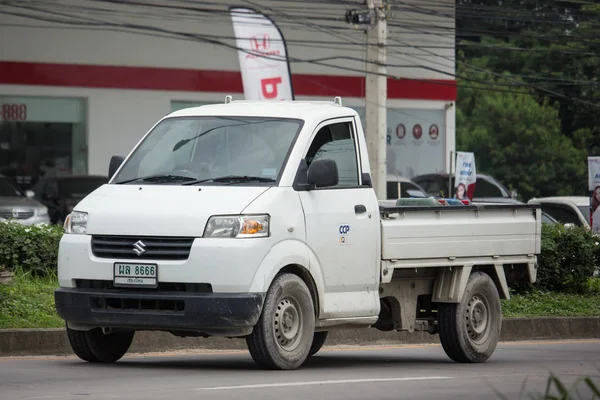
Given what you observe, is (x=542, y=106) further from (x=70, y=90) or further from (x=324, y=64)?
(x=70, y=90)

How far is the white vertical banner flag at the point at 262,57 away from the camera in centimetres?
2975

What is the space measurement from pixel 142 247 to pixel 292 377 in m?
1.47

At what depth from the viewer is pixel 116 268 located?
9.98 metres

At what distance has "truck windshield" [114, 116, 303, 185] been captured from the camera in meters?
10.6

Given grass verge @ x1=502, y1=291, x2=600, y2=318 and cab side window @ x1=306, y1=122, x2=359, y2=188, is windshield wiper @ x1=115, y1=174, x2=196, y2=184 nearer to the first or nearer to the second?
cab side window @ x1=306, y1=122, x2=359, y2=188

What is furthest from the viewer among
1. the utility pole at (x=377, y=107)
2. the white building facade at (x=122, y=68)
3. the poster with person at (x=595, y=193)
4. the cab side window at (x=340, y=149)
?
the white building facade at (x=122, y=68)

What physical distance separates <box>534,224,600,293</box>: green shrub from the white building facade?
17.0 metres

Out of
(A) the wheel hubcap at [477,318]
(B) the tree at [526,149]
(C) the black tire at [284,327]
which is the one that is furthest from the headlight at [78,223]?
(B) the tree at [526,149]

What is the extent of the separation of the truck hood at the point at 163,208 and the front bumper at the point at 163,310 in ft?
1.53

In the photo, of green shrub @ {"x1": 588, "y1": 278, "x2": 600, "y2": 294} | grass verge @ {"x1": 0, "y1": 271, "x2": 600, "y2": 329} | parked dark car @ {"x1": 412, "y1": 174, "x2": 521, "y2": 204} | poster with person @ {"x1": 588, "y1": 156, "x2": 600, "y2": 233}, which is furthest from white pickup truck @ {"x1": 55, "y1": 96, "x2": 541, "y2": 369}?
parked dark car @ {"x1": 412, "y1": 174, "x2": 521, "y2": 204}

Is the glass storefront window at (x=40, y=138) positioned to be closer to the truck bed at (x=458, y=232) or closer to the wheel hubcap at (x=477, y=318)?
the truck bed at (x=458, y=232)

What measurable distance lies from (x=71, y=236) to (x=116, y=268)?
533mm

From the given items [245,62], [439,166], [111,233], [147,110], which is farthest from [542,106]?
[111,233]

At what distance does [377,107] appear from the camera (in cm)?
2614
